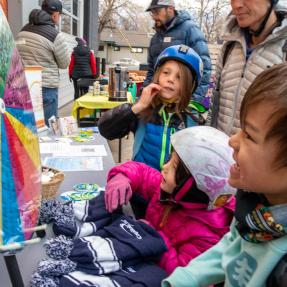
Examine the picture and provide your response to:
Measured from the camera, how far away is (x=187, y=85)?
1.86 m

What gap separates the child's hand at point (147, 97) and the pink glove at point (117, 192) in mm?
496

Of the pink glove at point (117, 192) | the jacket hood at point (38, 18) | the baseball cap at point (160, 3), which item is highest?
the baseball cap at point (160, 3)

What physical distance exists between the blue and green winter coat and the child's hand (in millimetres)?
40

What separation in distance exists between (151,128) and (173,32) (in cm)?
232

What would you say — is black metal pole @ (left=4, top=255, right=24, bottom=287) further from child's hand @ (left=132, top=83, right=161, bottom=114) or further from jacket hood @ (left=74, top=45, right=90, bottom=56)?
jacket hood @ (left=74, top=45, right=90, bottom=56)

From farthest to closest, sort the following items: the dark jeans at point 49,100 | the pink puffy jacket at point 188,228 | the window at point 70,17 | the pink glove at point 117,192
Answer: the window at point 70,17 → the dark jeans at point 49,100 → the pink glove at point 117,192 → the pink puffy jacket at point 188,228

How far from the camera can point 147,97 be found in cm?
184

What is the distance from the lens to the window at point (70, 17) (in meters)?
10.2

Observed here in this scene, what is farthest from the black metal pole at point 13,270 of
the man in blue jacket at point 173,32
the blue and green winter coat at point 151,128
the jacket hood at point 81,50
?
the jacket hood at point 81,50

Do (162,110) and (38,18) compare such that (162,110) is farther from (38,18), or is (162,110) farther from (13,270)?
(38,18)

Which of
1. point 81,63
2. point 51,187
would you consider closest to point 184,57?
point 51,187

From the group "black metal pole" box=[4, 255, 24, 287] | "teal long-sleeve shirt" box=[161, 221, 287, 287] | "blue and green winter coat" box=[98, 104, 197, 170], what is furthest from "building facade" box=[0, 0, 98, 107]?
"teal long-sleeve shirt" box=[161, 221, 287, 287]

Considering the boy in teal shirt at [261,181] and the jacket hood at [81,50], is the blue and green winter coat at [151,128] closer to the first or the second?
the boy in teal shirt at [261,181]

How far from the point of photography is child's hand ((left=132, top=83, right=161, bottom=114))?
1.84 metres
